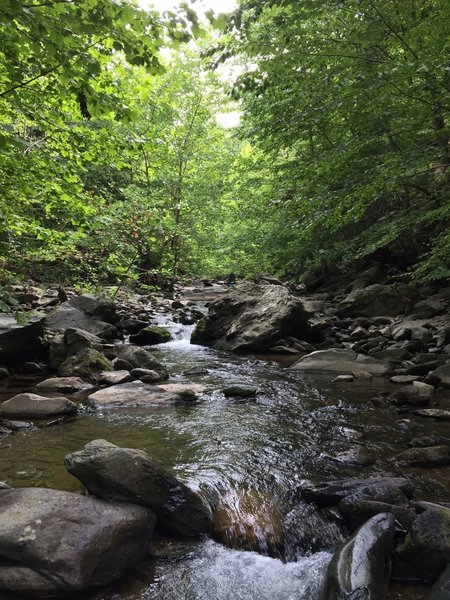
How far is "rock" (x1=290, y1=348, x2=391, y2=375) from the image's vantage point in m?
8.05

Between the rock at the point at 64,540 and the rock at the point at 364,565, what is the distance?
1.32 metres

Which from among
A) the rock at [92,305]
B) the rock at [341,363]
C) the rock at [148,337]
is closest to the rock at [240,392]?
the rock at [341,363]

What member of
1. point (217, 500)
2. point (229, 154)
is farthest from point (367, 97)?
point (229, 154)

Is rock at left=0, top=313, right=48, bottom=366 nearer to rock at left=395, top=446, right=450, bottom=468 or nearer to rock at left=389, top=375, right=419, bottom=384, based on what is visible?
rock at left=395, top=446, right=450, bottom=468

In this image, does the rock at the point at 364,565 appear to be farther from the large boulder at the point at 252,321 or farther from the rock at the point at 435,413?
the large boulder at the point at 252,321

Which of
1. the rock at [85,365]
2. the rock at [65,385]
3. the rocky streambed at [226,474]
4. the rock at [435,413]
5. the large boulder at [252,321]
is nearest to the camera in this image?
the rocky streambed at [226,474]

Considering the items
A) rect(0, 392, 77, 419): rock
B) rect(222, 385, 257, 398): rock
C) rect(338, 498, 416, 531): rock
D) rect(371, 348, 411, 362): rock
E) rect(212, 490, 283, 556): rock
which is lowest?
rect(212, 490, 283, 556): rock

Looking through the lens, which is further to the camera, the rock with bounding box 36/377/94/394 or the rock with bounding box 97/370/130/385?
the rock with bounding box 97/370/130/385

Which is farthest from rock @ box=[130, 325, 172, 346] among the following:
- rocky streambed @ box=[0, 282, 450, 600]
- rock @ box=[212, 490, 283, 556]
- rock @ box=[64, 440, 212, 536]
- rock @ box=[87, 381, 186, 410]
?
rock @ box=[64, 440, 212, 536]

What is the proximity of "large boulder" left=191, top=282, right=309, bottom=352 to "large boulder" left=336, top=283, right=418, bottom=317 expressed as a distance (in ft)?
7.61

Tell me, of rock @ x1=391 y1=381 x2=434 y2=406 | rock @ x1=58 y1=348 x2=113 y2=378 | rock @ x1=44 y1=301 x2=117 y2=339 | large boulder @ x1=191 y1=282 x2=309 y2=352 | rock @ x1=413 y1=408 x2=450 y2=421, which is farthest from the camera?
large boulder @ x1=191 y1=282 x2=309 y2=352

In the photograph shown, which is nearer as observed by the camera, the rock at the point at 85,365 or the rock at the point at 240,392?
the rock at the point at 240,392

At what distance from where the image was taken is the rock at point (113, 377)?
7270 millimetres

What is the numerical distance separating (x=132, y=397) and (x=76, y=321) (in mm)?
5145
